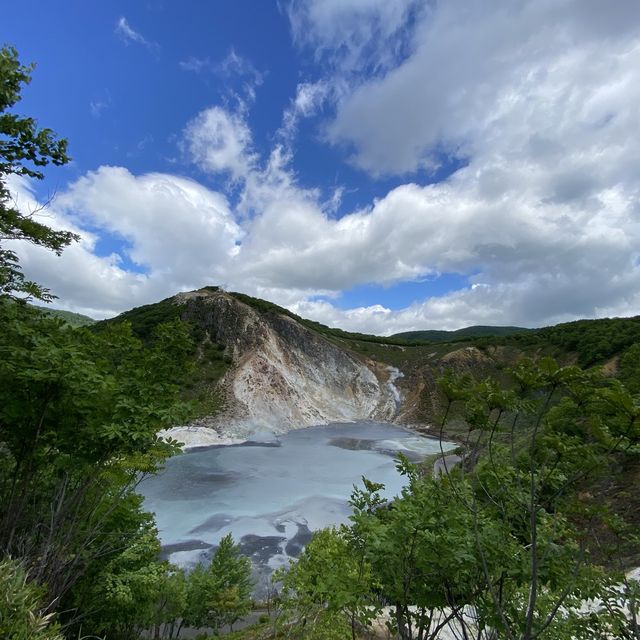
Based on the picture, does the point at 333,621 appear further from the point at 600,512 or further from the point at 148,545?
the point at 148,545

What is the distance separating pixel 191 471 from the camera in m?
30.7

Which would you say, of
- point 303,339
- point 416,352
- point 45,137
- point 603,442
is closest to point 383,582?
point 603,442

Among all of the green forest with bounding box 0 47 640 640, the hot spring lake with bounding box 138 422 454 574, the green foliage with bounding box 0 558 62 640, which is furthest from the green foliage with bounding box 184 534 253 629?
the green foliage with bounding box 0 558 62 640

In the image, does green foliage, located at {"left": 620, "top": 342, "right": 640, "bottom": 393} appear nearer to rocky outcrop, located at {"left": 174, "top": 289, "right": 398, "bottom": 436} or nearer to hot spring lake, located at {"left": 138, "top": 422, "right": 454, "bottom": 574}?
hot spring lake, located at {"left": 138, "top": 422, "right": 454, "bottom": 574}

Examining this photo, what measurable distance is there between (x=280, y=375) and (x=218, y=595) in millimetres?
43681

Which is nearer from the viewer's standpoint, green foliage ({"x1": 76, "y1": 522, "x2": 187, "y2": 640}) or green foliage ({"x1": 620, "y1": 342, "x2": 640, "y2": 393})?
green foliage ({"x1": 620, "y1": 342, "x2": 640, "y2": 393})

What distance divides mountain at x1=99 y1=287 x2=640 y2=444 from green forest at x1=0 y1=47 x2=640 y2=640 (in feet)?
119

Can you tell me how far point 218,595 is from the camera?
1309 cm

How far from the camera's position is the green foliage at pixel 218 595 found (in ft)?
42.7

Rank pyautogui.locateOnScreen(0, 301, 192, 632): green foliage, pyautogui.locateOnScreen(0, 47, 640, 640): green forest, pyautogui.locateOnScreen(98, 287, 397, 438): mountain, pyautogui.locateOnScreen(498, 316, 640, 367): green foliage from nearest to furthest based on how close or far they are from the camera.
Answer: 1. pyautogui.locateOnScreen(0, 47, 640, 640): green forest
2. pyautogui.locateOnScreen(0, 301, 192, 632): green foliage
3. pyautogui.locateOnScreen(98, 287, 397, 438): mountain
4. pyautogui.locateOnScreen(498, 316, 640, 367): green foliage

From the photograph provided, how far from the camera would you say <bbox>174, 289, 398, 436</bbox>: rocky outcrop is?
50031 millimetres

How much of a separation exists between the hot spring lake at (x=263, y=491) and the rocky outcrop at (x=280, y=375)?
6370 mm

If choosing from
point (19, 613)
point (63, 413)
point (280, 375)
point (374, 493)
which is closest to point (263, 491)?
point (374, 493)

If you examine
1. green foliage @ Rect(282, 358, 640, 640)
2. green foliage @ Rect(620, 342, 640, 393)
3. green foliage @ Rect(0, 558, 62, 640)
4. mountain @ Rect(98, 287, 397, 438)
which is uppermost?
mountain @ Rect(98, 287, 397, 438)
